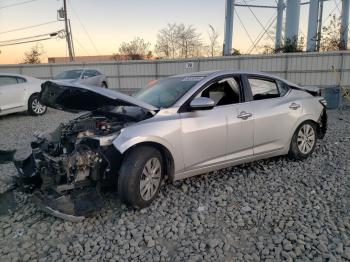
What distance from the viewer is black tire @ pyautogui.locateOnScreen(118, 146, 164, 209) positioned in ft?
11.1

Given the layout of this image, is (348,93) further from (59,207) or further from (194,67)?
(59,207)

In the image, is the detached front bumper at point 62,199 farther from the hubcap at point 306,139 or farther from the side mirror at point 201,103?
the hubcap at point 306,139

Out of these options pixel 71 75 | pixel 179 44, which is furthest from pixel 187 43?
pixel 71 75

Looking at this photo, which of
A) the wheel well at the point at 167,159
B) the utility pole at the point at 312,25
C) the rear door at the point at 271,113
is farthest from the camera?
the utility pole at the point at 312,25

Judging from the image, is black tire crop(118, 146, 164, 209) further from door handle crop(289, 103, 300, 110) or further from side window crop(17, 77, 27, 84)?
side window crop(17, 77, 27, 84)

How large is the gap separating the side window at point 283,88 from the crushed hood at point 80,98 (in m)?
2.36

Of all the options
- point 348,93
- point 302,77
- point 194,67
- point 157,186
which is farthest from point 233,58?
point 157,186

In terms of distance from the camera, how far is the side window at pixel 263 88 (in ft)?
15.3

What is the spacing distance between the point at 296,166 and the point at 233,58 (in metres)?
11.1

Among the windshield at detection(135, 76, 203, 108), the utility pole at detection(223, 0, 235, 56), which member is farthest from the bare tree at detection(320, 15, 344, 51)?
the windshield at detection(135, 76, 203, 108)

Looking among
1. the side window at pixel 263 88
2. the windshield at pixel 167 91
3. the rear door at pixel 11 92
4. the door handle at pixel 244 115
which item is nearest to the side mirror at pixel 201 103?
the windshield at pixel 167 91

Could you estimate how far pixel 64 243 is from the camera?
10.0 feet

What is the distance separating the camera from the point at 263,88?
190 inches

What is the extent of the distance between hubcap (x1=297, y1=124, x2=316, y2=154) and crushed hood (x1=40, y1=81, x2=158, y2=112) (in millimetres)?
2722
